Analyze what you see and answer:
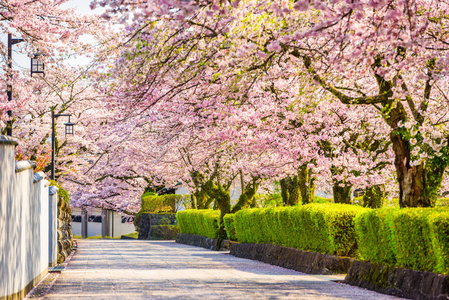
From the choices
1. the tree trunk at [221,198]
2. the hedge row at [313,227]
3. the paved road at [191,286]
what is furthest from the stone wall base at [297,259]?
the tree trunk at [221,198]

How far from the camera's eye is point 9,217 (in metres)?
7.48

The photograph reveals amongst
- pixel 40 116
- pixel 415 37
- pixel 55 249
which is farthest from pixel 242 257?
pixel 40 116

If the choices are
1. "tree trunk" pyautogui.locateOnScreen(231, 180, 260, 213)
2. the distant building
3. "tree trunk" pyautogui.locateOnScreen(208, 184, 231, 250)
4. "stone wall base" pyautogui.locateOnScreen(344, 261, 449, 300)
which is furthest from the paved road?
the distant building

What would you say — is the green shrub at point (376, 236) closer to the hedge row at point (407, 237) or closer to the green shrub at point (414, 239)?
the hedge row at point (407, 237)

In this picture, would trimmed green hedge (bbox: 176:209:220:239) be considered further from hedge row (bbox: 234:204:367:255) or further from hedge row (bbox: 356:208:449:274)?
hedge row (bbox: 356:208:449:274)

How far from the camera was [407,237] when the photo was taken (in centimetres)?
921

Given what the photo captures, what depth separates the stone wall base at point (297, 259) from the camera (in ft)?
42.3

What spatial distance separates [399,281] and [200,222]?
21.7 m

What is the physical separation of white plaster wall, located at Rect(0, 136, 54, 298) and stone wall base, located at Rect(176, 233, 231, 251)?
15207 millimetres

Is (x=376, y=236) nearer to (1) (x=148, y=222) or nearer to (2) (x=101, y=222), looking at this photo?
(1) (x=148, y=222)

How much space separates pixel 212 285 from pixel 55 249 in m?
5.88

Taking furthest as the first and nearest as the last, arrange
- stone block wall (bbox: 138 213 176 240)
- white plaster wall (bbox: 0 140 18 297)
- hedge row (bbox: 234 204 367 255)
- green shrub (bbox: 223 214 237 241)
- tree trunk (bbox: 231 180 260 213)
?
stone block wall (bbox: 138 213 176 240)
tree trunk (bbox: 231 180 260 213)
green shrub (bbox: 223 214 237 241)
hedge row (bbox: 234 204 367 255)
white plaster wall (bbox: 0 140 18 297)

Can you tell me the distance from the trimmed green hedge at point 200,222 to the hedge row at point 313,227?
28.1ft

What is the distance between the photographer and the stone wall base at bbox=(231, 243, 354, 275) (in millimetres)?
12906
